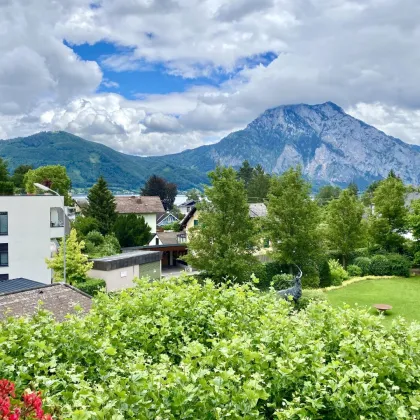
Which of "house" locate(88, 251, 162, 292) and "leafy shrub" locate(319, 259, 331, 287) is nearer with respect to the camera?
"house" locate(88, 251, 162, 292)

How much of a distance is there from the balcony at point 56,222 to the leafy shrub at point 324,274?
2264cm

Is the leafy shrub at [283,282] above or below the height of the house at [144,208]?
below

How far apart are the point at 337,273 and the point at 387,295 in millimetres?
5821

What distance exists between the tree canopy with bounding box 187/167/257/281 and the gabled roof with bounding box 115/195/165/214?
114 feet

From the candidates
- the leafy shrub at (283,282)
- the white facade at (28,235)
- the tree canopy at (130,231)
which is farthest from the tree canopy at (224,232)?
the tree canopy at (130,231)

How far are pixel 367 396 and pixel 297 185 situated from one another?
2957cm

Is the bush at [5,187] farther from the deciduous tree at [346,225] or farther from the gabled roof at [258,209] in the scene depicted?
the deciduous tree at [346,225]

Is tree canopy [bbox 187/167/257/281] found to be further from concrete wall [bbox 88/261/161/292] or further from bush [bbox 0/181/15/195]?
bush [bbox 0/181/15/195]

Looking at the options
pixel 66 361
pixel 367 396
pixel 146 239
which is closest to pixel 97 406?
pixel 66 361

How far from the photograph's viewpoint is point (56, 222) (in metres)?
36.8

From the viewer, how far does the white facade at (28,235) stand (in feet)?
113

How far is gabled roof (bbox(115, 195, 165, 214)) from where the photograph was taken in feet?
207

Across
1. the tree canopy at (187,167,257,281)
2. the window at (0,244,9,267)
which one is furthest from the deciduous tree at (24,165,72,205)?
the tree canopy at (187,167,257,281)

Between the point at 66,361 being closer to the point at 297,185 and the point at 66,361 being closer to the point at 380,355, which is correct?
the point at 380,355
